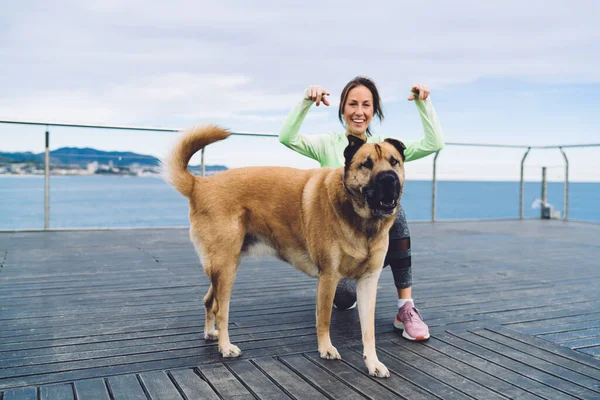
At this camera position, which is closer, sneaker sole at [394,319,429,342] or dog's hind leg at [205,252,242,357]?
dog's hind leg at [205,252,242,357]

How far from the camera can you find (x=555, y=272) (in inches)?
160

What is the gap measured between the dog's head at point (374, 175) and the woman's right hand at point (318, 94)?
45 cm

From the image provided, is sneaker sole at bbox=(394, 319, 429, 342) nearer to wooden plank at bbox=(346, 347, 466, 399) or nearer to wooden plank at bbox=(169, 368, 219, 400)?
wooden plank at bbox=(346, 347, 466, 399)

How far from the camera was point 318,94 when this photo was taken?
2314 millimetres

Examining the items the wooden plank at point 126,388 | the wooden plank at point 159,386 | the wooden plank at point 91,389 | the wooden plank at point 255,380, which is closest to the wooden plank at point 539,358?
the wooden plank at point 255,380

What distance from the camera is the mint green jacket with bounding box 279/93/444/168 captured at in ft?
7.93

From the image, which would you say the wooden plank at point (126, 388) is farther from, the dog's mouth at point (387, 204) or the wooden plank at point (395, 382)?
the dog's mouth at point (387, 204)

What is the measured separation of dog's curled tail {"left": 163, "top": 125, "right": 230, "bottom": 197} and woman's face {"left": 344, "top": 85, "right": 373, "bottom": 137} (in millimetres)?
729

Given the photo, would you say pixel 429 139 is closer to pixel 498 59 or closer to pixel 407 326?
pixel 407 326

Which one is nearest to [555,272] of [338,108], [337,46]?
[338,108]

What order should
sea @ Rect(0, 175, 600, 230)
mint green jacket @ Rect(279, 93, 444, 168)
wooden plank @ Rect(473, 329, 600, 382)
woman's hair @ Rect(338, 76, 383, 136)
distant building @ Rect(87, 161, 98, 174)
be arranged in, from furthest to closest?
distant building @ Rect(87, 161, 98, 174)
sea @ Rect(0, 175, 600, 230)
woman's hair @ Rect(338, 76, 383, 136)
mint green jacket @ Rect(279, 93, 444, 168)
wooden plank @ Rect(473, 329, 600, 382)

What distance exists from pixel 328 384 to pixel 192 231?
91cm

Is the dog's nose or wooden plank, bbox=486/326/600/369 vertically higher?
the dog's nose

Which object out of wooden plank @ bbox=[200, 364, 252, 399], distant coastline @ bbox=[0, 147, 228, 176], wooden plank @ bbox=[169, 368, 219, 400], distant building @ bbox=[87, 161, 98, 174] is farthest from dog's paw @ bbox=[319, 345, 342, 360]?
distant building @ bbox=[87, 161, 98, 174]
